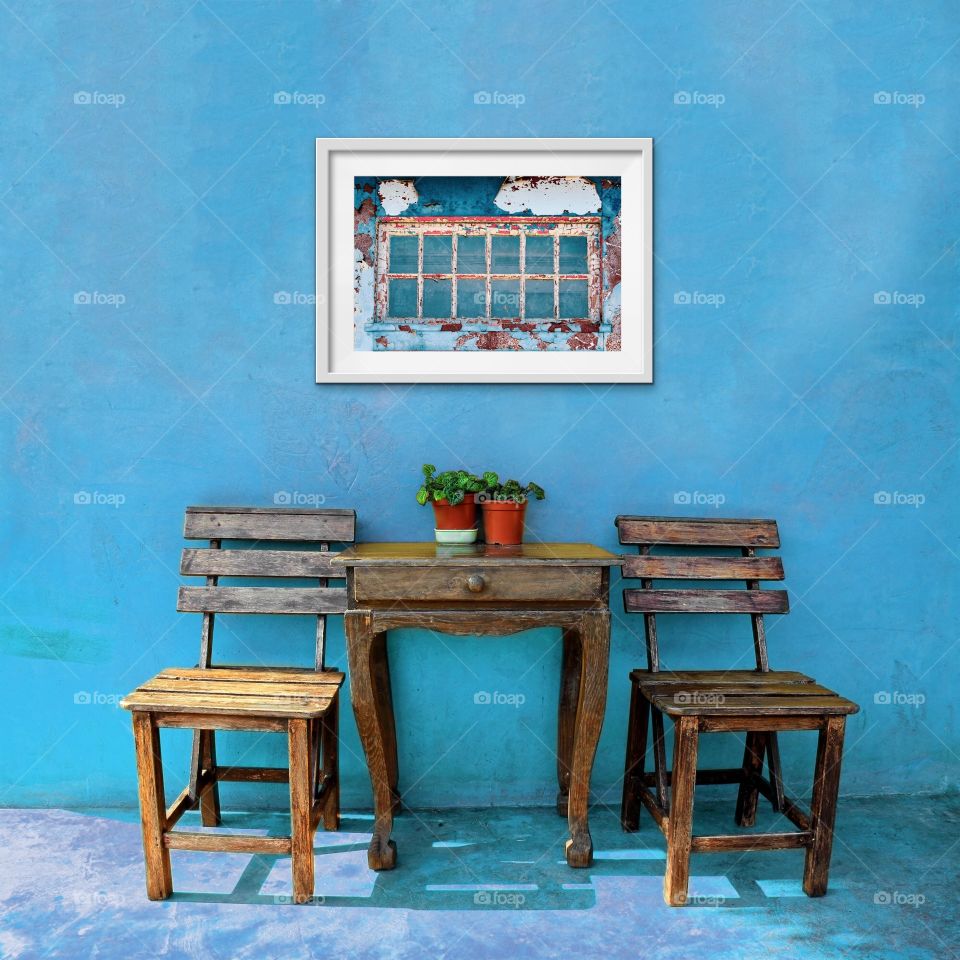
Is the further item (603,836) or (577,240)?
(577,240)

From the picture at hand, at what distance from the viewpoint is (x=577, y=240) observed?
318cm

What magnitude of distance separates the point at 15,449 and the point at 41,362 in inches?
13.8

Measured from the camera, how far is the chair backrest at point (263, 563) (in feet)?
9.60

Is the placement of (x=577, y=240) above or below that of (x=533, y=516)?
above

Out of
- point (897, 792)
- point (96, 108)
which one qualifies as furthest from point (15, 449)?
point (897, 792)

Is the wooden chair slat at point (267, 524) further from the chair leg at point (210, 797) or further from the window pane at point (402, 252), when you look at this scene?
the window pane at point (402, 252)

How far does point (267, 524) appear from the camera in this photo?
3.00 metres

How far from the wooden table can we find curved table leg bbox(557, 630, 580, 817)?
13.7 inches

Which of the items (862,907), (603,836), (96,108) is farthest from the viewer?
(96,108)

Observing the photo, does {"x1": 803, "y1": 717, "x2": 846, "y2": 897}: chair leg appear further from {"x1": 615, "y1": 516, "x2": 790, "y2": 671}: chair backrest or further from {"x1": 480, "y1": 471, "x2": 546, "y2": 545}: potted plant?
{"x1": 480, "y1": 471, "x2": 546, "y2": 545}: potted plant

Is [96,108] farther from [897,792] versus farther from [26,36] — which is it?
[897,792]

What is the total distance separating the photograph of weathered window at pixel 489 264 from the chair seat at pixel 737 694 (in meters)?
1.29

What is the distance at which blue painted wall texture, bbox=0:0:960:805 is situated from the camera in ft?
10.2

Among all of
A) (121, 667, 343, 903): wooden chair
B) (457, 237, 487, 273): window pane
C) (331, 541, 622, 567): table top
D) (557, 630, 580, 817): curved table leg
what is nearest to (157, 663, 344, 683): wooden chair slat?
(121, 667, 343, 903): wooden chair
